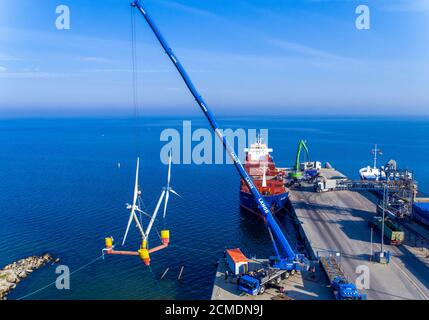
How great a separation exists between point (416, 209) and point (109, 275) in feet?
156

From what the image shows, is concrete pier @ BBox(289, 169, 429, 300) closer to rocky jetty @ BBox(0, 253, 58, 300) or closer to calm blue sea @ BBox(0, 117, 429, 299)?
calm blue sea @ BBox(0, 117, 429, 299)

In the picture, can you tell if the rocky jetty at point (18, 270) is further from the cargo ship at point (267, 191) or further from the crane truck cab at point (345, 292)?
the crane truck cab at point (345, 292)

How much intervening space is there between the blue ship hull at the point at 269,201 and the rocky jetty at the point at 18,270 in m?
37.0

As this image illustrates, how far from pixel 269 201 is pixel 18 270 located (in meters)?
44.3

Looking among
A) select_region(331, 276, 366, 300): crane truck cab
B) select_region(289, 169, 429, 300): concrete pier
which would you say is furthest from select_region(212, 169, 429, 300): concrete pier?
select_region(331, 276, 366, 300): crane truck cab

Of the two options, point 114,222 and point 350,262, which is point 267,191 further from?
point 350,262

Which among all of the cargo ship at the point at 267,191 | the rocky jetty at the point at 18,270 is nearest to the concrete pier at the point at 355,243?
the cargo ship at the point at 267,191

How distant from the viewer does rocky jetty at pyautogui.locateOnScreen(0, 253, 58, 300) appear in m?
43.6

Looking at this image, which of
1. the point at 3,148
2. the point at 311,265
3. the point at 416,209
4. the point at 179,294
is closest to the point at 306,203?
the point at 416,209

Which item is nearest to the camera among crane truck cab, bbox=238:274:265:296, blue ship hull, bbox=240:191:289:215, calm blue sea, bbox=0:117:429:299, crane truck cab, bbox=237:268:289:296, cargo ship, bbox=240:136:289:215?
crane truck cab, bbox=238:274:265:296

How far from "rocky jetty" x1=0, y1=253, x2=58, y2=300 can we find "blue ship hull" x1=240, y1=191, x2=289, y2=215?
37.0 metres

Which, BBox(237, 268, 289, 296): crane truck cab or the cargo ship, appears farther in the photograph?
the cargo ship

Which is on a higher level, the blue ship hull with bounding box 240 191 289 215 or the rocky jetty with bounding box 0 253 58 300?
the blue ship hull with bounding box 240 191 289 215

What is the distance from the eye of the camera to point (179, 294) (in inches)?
1614
